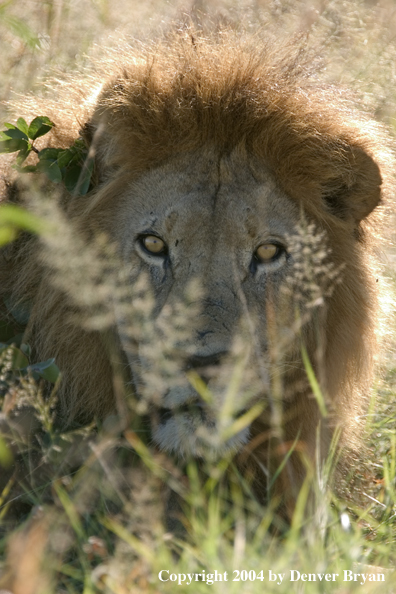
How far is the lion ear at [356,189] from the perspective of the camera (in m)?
3.81

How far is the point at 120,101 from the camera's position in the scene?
12.2 feet

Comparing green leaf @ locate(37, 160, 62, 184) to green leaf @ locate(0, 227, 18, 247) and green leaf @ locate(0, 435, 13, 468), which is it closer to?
green leaf @ locate(0, 227, 18, 247)

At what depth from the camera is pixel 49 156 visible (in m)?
3.90

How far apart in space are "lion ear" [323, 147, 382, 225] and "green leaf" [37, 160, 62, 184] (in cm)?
124

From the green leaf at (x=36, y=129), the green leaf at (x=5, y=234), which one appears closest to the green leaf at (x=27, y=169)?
the green leaf at (x=36, y=129)

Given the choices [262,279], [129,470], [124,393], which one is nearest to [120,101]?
[262,279]

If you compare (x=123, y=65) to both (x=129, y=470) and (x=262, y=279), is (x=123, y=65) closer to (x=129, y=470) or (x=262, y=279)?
(x=262, y=279)

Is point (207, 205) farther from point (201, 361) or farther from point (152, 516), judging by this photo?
point (152, 516)

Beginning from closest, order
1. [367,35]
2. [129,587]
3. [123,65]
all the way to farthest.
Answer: [129,587], [123,65], [367,35]

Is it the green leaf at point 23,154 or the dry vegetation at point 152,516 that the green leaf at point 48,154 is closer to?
the green leaf at point 23,154

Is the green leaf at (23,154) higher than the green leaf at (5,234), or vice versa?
the green leaf at (23,154)

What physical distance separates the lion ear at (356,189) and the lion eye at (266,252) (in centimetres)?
45

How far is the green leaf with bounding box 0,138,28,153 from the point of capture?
12.8 feet

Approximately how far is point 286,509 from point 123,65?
2.21m
